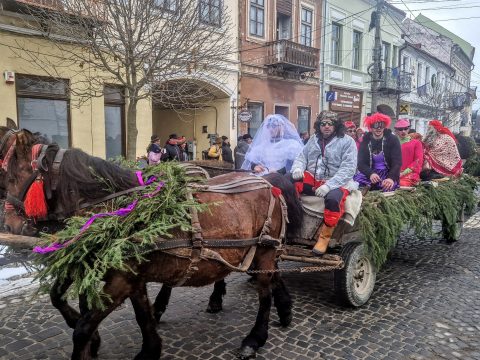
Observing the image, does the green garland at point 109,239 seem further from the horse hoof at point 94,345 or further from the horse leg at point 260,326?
the horse leg at point 260,326

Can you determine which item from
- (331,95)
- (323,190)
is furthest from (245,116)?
(323,190)

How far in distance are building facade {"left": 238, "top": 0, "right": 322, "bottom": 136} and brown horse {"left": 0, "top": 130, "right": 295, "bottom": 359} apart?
11.8 meters

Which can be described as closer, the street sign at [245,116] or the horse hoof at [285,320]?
the horse hoof at [285,320]

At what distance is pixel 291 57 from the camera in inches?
651

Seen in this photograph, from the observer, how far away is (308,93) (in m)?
18.7

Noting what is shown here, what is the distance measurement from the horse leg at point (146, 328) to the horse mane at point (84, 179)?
0.84m

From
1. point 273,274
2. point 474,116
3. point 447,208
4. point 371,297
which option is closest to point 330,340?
point 273,274

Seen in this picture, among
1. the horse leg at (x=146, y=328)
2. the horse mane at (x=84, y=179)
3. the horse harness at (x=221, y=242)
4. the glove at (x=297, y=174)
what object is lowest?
the horse leg at (x=146, y=328)

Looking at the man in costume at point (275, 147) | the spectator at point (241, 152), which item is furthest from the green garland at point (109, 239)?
the spectator at point (241, 152)

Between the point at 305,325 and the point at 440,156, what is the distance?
15.7ft

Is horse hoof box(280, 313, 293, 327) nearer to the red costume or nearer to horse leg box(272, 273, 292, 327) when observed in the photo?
horse leg box(272, 273, 292, 327)

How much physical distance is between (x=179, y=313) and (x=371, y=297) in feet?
7.09

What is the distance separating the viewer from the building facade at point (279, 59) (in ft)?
51.5

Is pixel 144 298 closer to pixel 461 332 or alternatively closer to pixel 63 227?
pixel 63 227
